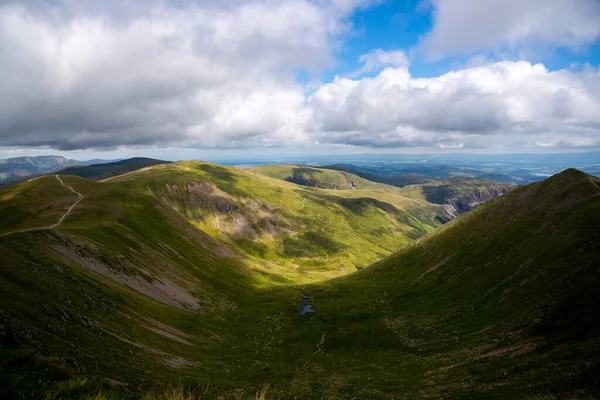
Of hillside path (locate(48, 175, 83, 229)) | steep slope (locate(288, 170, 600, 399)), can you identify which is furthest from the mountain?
hillside path (locate(48, 175, 83, 229))

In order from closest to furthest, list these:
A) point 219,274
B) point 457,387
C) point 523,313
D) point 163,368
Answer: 1. point 457,387
2. point 163,368
3. point 523,313
4. point 219,274

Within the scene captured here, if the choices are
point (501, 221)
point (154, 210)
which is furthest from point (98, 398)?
point (154, 210)

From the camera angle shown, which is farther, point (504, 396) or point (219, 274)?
point (219, 274)

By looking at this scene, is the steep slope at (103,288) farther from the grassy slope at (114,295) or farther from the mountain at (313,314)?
the mountain at (313,314)

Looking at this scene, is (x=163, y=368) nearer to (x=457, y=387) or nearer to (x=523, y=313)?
(x=457, y=387)

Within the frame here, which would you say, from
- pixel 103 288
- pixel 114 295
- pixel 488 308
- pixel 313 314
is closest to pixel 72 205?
pixel 103 288

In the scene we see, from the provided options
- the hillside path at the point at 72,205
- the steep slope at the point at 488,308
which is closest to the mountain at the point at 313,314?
the steep slope at the point at 488,308

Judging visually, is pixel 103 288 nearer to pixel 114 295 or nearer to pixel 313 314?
pixel 114 295

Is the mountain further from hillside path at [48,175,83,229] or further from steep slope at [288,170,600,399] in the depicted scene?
hillside path at [48,175,83,229]

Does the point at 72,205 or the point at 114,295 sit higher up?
the point at 72,205
